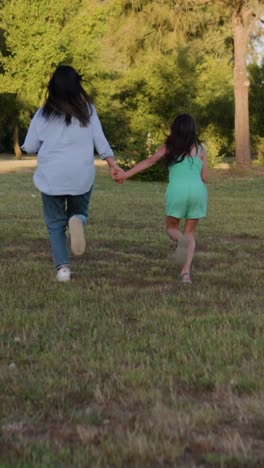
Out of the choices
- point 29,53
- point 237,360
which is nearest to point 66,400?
point 237,360

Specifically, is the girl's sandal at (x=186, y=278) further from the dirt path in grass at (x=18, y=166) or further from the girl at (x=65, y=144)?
the dirt path in grass at (x=18, y=166)

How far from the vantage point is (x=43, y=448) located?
2.84 m

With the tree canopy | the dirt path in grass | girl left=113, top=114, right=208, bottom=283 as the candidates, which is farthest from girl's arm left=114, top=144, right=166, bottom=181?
the tree canopy

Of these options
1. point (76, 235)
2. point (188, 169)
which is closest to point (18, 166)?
point (188, 169)

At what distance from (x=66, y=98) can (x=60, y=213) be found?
1053 millimetres

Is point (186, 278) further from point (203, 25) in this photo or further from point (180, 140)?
point (203, 25)

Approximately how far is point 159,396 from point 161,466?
0.75 meters

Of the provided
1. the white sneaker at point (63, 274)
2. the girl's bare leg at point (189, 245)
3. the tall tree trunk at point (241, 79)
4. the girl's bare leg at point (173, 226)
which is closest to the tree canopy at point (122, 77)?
the tall tree trunk at point (241, 79)

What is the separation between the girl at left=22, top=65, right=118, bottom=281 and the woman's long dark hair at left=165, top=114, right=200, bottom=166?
652mm

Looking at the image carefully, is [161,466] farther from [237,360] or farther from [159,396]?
[237,360]

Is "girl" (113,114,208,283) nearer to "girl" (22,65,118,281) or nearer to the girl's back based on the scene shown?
the girl's back

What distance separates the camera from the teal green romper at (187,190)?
687 centimetres

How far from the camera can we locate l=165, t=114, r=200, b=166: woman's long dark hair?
22.5 feet

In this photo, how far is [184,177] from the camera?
22.6 feet
